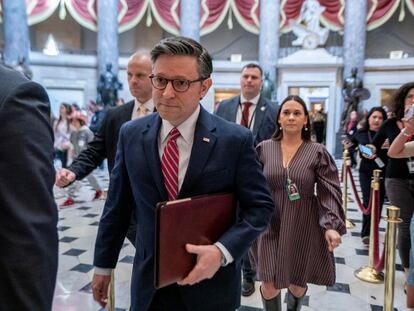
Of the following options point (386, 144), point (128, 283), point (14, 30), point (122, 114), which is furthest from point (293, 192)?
point (14, 30)

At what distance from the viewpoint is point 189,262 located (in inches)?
49.4

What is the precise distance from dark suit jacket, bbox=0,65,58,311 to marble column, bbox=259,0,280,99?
17.2m

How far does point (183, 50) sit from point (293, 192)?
143cm

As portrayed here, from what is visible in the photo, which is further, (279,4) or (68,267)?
(279,4)

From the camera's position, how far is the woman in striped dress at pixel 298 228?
2.49 meters

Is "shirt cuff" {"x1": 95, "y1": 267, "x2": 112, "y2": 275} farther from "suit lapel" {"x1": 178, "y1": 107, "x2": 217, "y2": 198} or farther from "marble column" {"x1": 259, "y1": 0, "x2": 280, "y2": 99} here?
"marble column" {"x1": 259, "y1": 0, "x2": 280, "y2": 99}

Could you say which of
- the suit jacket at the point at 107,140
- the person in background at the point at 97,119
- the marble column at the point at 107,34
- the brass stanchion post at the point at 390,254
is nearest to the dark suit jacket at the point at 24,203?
the suit jacket at the point at 107,140

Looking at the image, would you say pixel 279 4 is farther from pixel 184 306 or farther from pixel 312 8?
pixel 184 306

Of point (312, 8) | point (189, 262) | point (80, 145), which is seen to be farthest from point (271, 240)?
point (312, 8)

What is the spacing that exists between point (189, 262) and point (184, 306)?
1.10ft

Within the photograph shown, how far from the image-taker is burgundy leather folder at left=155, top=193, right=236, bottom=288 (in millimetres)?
1161

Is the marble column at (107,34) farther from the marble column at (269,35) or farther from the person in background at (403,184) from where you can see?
the person in background at (403,184)

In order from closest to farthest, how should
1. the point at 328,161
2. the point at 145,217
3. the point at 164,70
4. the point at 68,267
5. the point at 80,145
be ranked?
1. the point at 164,70
2. the point at 145,217
3. the point at 328,161
4. the point at 68,267
5. the point at 80,145

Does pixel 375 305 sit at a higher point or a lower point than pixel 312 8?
lower
